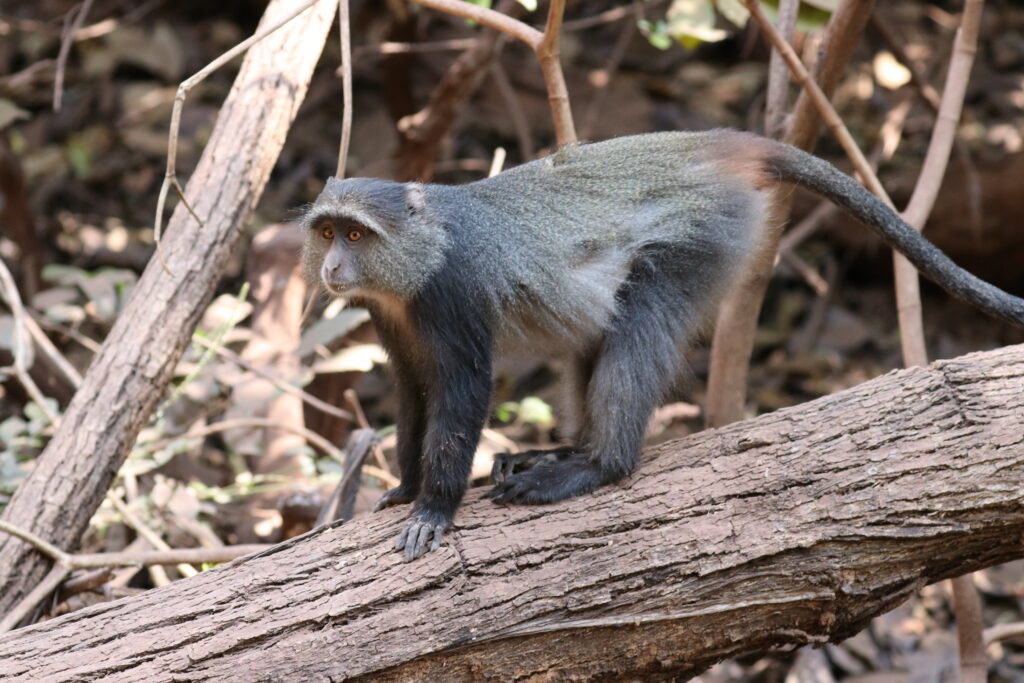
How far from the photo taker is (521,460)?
4402 millimetres

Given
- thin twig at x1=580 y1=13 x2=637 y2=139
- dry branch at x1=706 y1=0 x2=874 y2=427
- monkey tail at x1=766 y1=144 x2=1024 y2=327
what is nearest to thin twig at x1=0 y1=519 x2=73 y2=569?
dry branch at x1=706 y1=0 x2=874 y2=427

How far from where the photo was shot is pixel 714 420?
5477mm

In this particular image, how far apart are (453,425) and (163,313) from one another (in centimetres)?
144

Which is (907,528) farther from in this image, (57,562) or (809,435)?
(57,562)

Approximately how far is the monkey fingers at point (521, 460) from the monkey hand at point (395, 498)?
36 cm

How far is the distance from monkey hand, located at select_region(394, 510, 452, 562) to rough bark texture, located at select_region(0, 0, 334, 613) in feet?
4.69

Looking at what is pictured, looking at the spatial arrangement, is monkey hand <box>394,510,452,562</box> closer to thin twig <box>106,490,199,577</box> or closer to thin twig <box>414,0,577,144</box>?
thin twig <box>106,490,199,577</box>

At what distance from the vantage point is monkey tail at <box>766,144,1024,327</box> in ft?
13.0

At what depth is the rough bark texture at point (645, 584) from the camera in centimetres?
342

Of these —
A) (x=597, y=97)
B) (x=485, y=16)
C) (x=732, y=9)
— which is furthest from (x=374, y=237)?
(x=597, y=97)

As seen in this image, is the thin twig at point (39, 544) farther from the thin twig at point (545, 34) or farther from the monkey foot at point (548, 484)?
the thin twig at point (545, 34)

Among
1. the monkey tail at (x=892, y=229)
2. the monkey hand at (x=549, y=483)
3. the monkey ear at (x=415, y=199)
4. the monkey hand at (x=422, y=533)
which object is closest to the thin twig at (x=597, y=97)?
the monkey tail at (x=892, y=229)

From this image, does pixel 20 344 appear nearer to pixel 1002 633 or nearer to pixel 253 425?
pixel 253 425

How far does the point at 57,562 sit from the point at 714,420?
318 cm
